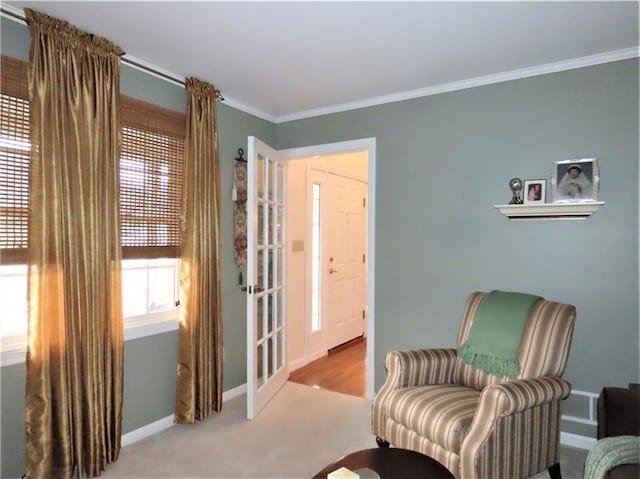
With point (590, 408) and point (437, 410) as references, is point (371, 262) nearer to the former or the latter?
Result: point (437, 410)

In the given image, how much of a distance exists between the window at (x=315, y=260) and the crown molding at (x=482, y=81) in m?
1.06

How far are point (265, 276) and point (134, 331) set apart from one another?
1038 mm

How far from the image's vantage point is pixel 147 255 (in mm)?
2801

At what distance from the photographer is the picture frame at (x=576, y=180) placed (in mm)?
2639

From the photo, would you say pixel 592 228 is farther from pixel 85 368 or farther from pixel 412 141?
pixel 85 368

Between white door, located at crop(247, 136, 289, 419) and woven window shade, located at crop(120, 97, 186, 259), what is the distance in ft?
1.68

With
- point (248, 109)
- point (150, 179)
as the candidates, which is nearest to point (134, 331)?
point (150, 179)

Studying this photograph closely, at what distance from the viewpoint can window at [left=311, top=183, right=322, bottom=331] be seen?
4.67 metres

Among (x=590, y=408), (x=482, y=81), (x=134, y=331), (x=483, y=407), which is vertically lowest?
(x=590, y=408)

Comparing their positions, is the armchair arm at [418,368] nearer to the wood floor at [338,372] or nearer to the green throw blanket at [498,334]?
the green throw blanket at [498,334]

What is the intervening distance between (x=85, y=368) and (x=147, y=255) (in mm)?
782

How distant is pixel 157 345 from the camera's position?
2.92 metres

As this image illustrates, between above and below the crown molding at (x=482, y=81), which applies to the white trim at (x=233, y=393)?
below

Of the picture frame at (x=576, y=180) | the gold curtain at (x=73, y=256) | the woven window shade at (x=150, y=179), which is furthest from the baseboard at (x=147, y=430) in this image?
the picture frame at (x=576, y=180)
